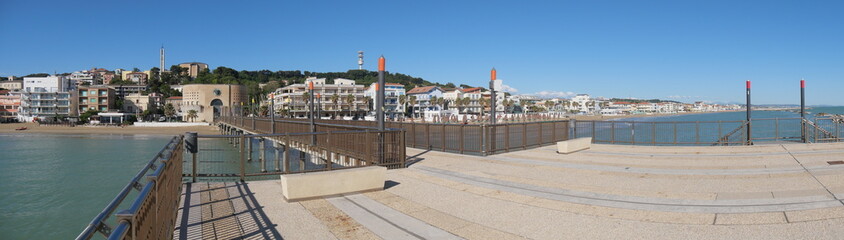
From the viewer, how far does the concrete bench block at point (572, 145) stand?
14305mm

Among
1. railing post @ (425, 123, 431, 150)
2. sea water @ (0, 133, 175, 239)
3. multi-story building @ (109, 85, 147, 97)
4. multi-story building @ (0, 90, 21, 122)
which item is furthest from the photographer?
multi-story building @ (109, 85, 147, 97)

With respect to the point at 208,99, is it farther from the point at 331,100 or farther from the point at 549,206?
the point at 549,206

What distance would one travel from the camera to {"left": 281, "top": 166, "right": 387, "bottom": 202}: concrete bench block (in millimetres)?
6625

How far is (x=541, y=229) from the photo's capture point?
5.22 meters

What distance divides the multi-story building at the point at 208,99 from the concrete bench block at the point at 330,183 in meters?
115

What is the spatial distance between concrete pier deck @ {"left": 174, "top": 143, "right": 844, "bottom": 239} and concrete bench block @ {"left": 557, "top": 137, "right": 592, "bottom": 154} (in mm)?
3640

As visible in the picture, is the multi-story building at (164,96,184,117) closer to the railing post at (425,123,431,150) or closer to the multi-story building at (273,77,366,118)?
the multi-story building at (273,77,366,118)

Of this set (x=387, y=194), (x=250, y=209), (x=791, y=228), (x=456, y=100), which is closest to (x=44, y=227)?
(x=250, y=209)

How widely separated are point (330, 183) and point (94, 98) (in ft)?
405

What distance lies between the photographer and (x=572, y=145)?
48.5ft

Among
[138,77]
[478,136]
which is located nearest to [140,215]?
[478,136]

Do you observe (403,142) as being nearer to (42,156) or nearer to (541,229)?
(541,229)

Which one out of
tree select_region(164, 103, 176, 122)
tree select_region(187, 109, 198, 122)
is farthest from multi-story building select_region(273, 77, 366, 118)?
tree select_region(164, 103, 176, 122)

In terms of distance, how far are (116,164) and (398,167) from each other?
27888 millimetres
